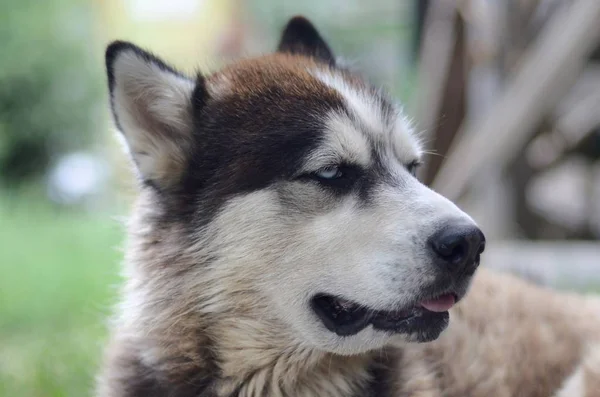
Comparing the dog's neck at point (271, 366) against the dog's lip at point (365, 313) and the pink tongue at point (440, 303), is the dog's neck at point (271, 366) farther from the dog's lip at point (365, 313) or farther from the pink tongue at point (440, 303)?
the pink tongue at point (440, 303)

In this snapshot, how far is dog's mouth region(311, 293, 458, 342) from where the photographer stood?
2826 mm

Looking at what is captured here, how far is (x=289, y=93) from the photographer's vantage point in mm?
3191

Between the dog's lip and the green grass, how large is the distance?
1232 millimetres

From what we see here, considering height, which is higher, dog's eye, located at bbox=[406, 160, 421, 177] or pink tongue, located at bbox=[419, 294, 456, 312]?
dog's eye, located at bbox=[406, 160, 421, 177]

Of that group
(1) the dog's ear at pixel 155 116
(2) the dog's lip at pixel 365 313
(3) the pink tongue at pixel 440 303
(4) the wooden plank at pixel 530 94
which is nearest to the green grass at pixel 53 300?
(1) the dog's ear at pixel 155 116

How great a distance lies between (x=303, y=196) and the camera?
117 inches

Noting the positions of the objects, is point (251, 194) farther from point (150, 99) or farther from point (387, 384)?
point (387, 384)

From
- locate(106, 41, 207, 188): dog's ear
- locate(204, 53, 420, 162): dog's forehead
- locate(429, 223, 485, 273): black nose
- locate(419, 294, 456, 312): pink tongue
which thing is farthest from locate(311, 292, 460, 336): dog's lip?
locate(106, 41, 207, 188): dog's ear

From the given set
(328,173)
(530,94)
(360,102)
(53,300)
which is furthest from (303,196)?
(53,300)

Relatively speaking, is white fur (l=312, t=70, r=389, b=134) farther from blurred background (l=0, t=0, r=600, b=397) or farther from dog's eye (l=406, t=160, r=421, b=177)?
blurred background (l=0, t=0, r=600, b=397)

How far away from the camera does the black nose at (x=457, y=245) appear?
268 cm

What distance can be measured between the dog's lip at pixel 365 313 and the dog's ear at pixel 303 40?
1.58 metres

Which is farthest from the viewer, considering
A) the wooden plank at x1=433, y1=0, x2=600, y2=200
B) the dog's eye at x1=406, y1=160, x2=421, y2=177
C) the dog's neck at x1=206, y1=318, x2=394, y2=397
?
the wooden plank at x1=433, y1=0, x2=600, y2=200

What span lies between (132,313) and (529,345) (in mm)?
1896
